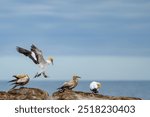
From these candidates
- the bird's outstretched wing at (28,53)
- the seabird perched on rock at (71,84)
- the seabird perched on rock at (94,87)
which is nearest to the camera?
the seabird perched on rock at (71,84)

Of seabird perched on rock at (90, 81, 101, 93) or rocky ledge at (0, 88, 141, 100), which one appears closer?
rocky ledge at (0, 88, 141, 100)

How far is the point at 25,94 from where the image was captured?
1939cm

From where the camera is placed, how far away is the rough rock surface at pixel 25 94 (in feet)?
63.4

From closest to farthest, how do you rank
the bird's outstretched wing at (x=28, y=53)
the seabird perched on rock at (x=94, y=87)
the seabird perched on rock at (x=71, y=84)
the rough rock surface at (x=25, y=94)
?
1. the rough rock surface at (x=25, y=94)
2. the seabird perched on rock at (x=71, y=84)
3. the seabird perched on rock at (x=94, y=87)
4. the bird's outstretched wing at (x=28, y=53)

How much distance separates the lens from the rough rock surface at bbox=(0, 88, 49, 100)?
63.4 ft

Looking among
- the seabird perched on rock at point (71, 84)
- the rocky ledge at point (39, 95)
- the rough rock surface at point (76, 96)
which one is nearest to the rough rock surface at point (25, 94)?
the rocky ledge at point (39, 95)

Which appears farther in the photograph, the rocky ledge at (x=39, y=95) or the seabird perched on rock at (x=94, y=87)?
the seabird perched on rock at (x=94, y=87)

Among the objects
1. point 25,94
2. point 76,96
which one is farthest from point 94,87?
point 25,94

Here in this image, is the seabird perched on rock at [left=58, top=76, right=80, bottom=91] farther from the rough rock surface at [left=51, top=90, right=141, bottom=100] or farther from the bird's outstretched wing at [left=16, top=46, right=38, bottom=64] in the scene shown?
the bird's outstretched wing at [left=16, top=46, right=38, bottom=64]

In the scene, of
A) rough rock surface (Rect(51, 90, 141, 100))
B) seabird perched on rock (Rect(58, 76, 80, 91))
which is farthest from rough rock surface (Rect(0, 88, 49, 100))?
seabird perched on rock (Rect(58, 76, 80, 91))

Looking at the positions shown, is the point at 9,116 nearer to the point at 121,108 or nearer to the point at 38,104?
the point at 38,104

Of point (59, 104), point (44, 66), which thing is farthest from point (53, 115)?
point (44, 66)

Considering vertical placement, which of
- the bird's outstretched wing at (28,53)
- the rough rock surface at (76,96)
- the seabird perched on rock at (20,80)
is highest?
the bird's outstretched wing at (28,53)

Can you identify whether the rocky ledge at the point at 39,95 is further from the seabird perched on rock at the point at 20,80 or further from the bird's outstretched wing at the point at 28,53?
the bird's outstretched wing at the point at 28,53
